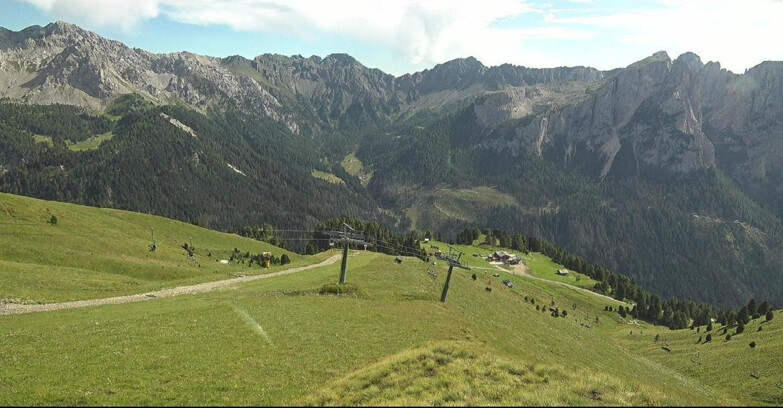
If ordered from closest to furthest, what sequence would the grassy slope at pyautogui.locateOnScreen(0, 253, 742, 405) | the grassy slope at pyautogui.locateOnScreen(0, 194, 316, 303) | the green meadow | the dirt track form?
the grassy slope at pyautogui.locateOnScreen(0, 253, 742, 405) → the green meadow → the dirt track → the grassy slope at pyautogui.locateOnScreen(0, 194, 316, 303)

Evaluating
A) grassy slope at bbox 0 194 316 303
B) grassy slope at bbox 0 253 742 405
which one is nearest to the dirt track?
grassy slope at bbox 0 194 316 303

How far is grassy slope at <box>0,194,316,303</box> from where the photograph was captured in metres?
59.6

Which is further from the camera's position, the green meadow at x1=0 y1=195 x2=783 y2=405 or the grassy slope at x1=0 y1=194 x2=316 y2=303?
the grassy slope at x1=0 y1=194 x2=316 y2=303

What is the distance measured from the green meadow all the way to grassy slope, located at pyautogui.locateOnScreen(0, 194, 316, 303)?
654mm

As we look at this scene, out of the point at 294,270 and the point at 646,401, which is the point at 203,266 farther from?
the point at 646,401

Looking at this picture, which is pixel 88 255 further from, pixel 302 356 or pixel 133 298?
pixel 302 356

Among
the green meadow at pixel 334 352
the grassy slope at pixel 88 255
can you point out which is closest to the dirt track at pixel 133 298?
the grassy slope at pixel 88 255

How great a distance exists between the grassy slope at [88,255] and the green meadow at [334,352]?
65cm

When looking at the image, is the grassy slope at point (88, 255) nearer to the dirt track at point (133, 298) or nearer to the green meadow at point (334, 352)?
the green meadow at point (334, 352)

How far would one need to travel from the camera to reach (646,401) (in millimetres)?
17969

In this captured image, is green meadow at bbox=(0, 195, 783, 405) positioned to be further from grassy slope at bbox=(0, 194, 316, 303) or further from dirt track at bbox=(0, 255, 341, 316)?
dirt track at bbox=(0, 255, 341, 316)

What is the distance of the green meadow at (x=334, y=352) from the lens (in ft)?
70.5

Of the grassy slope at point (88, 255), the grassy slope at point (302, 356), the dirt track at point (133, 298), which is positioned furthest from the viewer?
the grassy slope at point (88, 255)

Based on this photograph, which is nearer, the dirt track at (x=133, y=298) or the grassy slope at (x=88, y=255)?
the dirt track at (x=133, y=298)
